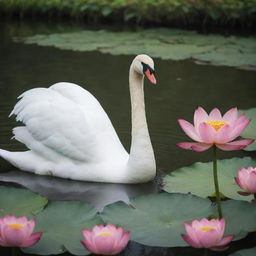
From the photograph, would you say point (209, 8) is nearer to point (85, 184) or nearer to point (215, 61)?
point (215, 61)

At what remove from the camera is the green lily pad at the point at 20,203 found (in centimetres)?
305

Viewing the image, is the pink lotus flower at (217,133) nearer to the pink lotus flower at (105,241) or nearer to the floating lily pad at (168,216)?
the floating lily pad at (168,216)

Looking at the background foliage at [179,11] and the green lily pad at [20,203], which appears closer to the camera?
the green lily pad at [20,203]

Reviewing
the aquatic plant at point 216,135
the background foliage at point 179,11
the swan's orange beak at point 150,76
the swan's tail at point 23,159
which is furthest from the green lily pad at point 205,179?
the background foliage at point 179,11

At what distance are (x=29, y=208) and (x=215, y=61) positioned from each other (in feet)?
14.8

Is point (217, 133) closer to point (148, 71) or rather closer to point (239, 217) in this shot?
point (239, 217)

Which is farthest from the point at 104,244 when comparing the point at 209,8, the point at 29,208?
the point at 209,8

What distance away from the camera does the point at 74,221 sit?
2920 millimetres

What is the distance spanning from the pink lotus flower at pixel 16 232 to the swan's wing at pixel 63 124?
163cm

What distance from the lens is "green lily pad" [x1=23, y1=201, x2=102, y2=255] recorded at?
107 inches

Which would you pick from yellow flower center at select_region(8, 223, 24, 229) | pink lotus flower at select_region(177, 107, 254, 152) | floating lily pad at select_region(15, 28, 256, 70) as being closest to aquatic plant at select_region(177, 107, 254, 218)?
pink lotus flower at select_region(177, 107, 254, 152)

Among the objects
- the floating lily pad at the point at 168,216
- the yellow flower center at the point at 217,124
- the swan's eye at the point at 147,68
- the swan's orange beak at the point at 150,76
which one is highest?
the swan's eye at the point at 147,68

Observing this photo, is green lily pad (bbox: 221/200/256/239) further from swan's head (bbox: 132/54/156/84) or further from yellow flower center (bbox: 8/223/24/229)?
swan's head (bbox: 132/54/156/84)

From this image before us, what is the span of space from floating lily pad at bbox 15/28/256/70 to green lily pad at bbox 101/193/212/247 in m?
4.19
